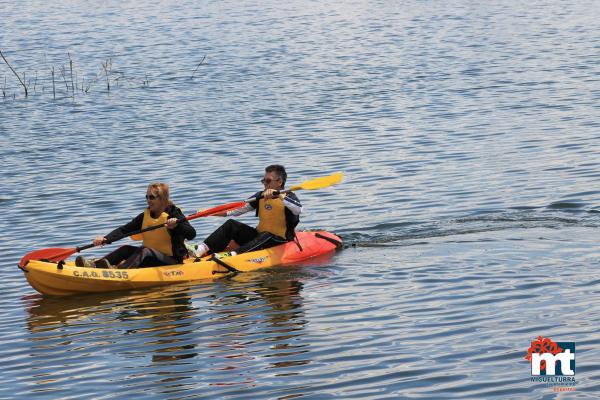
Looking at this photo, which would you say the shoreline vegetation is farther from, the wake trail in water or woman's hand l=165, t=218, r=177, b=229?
woman's hand l=165, t=218, r=177, b=229

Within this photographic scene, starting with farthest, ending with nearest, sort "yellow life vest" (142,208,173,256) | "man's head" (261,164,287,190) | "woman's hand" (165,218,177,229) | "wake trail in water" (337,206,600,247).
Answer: "wake trail in water" (337,206,600,247)
"man's head" (261,164,287,190)
"yellow life vest" (142,208,173,256)
"woman's hand" (165,218,177,229)

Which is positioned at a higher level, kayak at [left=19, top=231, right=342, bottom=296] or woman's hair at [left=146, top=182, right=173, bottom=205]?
woman's hair at [left=146, top=182, right=173, bottom=205]

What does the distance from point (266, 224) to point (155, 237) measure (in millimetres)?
1455

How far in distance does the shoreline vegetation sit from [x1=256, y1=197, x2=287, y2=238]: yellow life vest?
13467 millimetres

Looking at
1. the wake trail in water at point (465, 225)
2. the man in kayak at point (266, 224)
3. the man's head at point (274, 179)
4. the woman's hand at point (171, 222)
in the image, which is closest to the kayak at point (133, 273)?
the man in kayak at point (266, 224)

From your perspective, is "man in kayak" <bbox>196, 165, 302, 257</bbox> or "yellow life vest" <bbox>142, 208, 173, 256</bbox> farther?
"man in kayak" <bbox>196, 165, 302, 257</bbox>

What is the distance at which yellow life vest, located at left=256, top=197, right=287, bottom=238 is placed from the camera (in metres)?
13.7

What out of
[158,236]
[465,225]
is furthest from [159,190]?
[465,225]

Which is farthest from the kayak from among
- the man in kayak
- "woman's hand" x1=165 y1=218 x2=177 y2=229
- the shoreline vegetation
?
the shoreline vegetation

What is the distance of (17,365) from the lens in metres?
10.1

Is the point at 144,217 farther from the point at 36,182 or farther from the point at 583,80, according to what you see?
A: the point at 583,80

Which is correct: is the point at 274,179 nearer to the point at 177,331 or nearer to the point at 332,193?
the point at 177,331

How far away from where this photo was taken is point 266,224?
1381 centimetres

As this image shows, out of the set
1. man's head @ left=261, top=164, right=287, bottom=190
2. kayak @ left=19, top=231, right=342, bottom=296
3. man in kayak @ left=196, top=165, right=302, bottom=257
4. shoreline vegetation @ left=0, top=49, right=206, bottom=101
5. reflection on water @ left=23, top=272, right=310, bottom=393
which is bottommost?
reflection on water @ left=23, top=272, right=310, bottom=393
